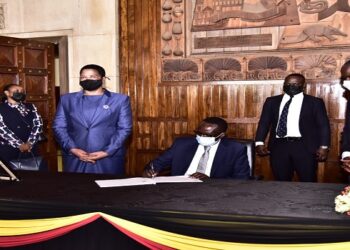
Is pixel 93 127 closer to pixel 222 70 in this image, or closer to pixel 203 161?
pixel 203 161

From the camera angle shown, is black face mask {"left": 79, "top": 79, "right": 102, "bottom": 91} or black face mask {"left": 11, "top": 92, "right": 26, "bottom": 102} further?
black face mask {"left": 11, "top": 92, "right": 26, "bottom": 102}

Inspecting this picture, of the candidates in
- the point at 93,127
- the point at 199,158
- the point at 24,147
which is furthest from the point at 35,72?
the point at 199,158

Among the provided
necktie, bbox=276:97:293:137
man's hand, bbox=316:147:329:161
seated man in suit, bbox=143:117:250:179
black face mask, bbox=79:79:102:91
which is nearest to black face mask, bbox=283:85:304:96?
necktie, bbox=276:97:293:137

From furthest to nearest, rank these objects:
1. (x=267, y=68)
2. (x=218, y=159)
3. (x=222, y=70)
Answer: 1. (x=222, y=70)
2. (x=267, y=68)
3. (x=218, y=159)

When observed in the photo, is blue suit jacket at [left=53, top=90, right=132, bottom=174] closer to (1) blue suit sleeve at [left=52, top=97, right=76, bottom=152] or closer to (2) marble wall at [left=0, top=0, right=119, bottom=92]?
(1) blue suit sleeve at [left=52, top=97, right=76, bottom=152]

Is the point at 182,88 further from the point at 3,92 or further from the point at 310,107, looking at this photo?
the point at 3,92

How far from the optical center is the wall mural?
4.89 m

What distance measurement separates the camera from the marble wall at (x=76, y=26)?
5664mm

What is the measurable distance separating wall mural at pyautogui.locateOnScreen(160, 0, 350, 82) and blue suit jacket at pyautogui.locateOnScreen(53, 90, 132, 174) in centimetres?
182

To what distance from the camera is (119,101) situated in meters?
3.79

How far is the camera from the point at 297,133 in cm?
426

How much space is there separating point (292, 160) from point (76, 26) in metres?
3.31

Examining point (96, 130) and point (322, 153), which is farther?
point (322, 153)

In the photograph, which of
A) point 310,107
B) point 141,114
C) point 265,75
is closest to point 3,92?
point 141,114
